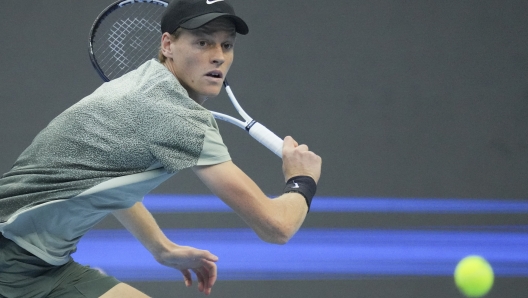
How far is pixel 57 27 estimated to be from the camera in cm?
308

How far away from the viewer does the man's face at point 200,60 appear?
1.65 m

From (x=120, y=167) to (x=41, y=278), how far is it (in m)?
0.33

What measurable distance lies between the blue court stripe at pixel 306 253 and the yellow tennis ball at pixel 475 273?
0.03 m

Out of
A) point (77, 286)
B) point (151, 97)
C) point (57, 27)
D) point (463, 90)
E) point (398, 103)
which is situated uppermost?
point (463, 90)

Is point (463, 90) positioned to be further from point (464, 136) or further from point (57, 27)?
point (57, 27)

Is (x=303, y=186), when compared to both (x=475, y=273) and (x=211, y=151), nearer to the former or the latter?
(x=211, y=151)

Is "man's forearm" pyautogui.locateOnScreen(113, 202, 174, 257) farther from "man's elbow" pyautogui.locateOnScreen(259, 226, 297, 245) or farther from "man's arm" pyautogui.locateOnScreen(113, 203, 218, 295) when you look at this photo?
"man's elbow" pyautogui.locateOnScreen(259, 226, 297, 245)

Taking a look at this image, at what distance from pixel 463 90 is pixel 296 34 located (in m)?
0.78

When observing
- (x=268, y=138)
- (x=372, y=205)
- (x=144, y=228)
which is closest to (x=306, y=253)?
(x=372, y=205)

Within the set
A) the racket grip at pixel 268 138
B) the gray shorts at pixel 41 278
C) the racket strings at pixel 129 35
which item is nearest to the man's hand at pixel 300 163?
the racket grip at pixel 268 138

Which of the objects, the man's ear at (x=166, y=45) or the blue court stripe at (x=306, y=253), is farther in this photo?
the blue court stripe at (x=306, y=253)

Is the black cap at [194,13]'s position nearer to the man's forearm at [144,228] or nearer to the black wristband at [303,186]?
the black wristband at [303,186]

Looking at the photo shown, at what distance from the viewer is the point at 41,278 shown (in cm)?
162

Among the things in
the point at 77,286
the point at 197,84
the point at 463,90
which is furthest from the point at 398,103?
the point at 77,286
